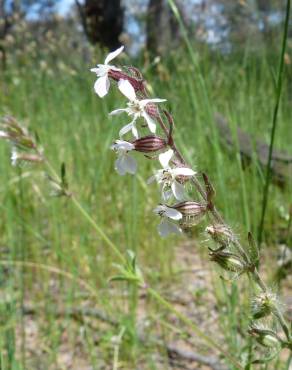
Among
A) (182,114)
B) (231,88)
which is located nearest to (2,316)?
(182,114)

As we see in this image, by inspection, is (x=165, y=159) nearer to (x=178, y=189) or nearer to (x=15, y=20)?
(x=178, y=189)

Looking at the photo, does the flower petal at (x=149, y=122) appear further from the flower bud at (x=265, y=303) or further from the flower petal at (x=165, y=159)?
the flower bud at (x=265, y=303)

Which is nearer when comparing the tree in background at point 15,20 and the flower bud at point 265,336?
the flower bud at point 265,336

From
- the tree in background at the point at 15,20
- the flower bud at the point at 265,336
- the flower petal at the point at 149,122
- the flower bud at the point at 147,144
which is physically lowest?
the flower bud at the point at 265,336

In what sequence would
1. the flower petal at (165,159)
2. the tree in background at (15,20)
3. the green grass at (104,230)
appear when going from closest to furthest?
the flower petal at (165,159) → the green grass at (104,230) → the tree in background at (15,20)

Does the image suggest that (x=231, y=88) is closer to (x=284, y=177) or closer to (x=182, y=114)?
(x=182, y=114)

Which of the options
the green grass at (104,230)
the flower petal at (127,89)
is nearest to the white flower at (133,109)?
the flower petal at (127,89)
